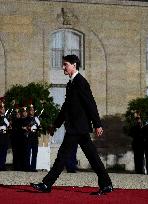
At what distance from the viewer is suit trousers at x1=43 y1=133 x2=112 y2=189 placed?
10367 mm

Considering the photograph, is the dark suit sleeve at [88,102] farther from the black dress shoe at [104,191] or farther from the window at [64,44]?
the window at [64,44]

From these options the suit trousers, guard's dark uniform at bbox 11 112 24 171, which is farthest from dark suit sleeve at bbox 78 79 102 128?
guard's dark uniform at bbox 11 112 24 171

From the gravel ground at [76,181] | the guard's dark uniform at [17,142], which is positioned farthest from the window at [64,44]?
the gravel ground at [76,181]

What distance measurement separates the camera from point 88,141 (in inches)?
414

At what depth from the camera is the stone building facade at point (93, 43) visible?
2773 centimetres

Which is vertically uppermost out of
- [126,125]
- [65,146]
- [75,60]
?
[75,60]

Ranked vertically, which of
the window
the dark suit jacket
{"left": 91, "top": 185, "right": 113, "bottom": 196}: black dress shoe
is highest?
the window

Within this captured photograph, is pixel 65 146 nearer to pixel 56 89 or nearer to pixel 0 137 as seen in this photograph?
pixel 0 137

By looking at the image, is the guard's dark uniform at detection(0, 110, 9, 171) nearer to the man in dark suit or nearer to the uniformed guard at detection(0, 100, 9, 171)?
the uniformed guard at detection(0, 100, 9, 171)

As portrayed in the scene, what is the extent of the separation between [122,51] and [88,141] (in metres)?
18.6

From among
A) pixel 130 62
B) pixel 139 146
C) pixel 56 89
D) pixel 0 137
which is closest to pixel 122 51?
pixel 130 62

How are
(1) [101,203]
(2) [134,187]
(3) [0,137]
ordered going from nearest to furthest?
(1) [101,203]
(2) [134,187]
(3) [0,137]

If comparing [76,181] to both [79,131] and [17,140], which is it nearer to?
[79,131]

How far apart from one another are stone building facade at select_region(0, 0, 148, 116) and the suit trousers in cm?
1720
